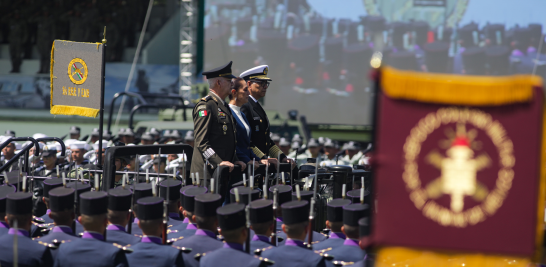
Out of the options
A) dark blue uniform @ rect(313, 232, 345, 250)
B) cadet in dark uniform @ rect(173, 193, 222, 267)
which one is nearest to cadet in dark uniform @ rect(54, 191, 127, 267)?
cadet in dark uniform @ rect(173, 193, 222, 267)

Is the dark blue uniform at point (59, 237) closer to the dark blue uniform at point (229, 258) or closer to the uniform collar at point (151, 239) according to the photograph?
the uniform collar at point (151, 239)

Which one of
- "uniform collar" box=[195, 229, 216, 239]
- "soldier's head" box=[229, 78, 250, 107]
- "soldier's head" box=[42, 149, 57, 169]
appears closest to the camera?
"uniform collar" box=[195, 229, 216, 239]

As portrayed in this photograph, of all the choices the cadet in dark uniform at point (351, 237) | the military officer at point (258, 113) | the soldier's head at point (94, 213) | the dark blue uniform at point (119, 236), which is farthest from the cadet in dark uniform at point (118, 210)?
the military officer at point (258, 113)

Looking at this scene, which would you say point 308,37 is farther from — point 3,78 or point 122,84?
point 3,78

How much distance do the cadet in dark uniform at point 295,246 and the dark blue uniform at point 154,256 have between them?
0.43 metres

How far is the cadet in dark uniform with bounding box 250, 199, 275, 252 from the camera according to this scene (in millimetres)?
Result: 3246

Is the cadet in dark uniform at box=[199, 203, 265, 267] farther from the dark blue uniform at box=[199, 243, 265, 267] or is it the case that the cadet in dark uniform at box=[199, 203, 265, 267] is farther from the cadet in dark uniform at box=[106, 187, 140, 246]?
the cadet in dark uniform at box=[106, 187, 140, 246]

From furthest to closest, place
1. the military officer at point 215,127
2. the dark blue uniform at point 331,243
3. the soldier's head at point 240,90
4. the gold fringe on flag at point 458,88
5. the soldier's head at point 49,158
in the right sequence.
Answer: the soldier's head at point 49,158 → the soldier's head at point 240,90 → the military officer at point 215,127 → the dark blue uniform at point 331,243 → the gold fringe on flag at point 458,88

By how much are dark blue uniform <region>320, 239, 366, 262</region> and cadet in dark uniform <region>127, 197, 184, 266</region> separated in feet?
2.60

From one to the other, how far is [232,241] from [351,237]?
650 mm

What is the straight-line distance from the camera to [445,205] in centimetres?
206

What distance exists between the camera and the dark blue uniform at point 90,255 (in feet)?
9.98

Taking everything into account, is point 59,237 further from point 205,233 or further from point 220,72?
point 220,72

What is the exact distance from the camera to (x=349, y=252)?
10.6 feet
